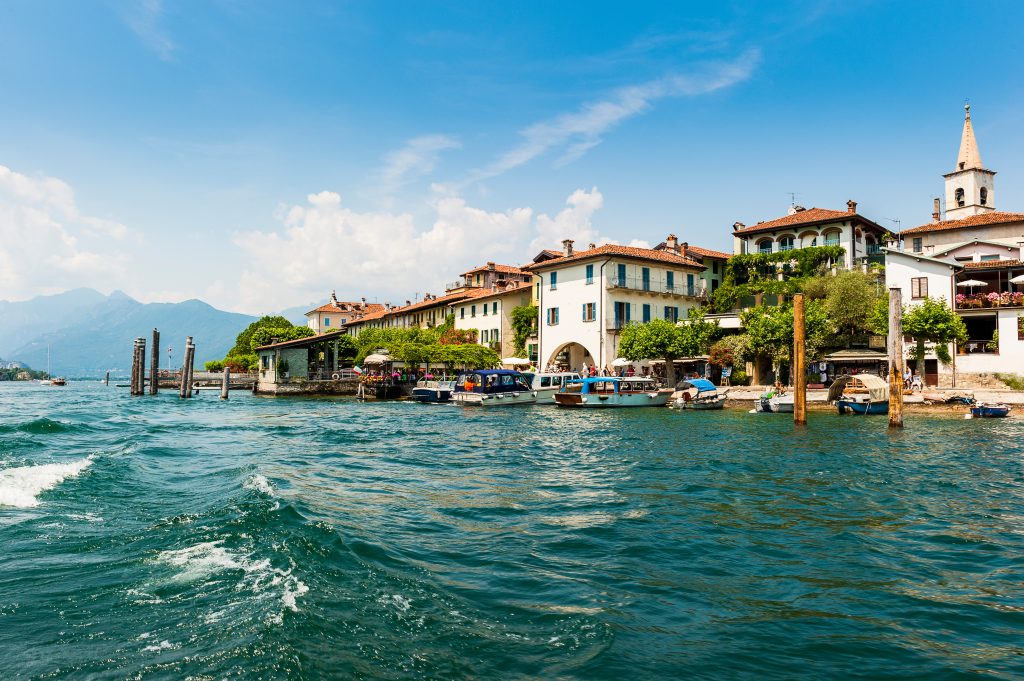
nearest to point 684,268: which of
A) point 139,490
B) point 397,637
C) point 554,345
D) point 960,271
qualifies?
point 554,345

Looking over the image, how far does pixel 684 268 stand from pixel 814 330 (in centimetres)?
1504

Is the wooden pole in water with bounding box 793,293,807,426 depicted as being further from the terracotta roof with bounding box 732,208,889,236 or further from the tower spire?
the tower spire

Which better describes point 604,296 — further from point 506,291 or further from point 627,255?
point 506,291

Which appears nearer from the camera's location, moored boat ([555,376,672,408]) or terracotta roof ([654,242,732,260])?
moored boat ([555,376,672,408])

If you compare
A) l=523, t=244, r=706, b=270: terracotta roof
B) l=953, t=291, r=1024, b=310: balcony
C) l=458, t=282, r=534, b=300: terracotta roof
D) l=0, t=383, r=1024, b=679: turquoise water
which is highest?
l=523, t=244, r=706, b=270: terracotta roof

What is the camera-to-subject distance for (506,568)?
Result: 26.5ft

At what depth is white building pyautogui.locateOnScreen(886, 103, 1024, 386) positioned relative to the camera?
132ft

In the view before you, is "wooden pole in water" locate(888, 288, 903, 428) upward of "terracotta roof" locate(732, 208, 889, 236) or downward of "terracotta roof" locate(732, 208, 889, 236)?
downward

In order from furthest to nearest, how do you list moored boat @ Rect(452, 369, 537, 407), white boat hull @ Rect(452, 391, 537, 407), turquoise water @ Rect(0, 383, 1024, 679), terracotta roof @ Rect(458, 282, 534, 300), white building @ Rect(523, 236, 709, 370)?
terracotta roof @ Rect(458, 282, 534, 300), white building @ Rect(523, 236, 709, 370), moored boat @ Rect(452, 369, 537, 407), white boat hull @ Rect(452, 391, 537, 407), turquoise water @ Rect(0, 383, 1024, 679)

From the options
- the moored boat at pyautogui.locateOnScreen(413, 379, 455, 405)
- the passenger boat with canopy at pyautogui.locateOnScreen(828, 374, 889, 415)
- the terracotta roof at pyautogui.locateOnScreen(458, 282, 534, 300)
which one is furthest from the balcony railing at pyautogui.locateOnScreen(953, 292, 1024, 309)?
the moored boat at pyautogui.locateOnScreen(413, 379, 455, 405)

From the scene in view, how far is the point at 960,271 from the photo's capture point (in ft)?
143

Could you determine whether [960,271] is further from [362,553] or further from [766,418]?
[362,553]

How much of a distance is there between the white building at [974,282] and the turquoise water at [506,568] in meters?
28.3

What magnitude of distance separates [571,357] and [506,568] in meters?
48.9
